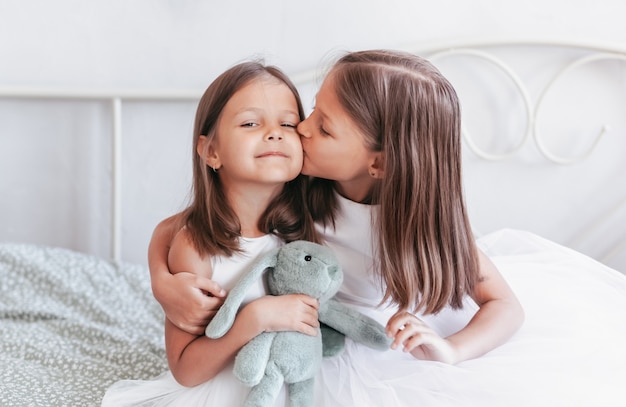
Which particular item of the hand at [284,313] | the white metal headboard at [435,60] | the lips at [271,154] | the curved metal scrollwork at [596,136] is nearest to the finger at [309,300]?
the hand at [284,313]

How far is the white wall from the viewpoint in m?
1.80

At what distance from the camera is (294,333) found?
1064mm

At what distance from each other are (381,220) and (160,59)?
38.3 inches

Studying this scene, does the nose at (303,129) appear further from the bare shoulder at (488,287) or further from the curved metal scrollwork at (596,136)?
the curved metal scrollwork at (596,136)

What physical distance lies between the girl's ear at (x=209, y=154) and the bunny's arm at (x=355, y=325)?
0.28m

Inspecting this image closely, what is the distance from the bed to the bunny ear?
413 mm

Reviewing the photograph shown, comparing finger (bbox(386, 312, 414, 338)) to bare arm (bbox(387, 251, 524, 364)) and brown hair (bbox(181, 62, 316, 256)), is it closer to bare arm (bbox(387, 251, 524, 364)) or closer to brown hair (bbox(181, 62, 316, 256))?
bare arm (bbox(387, 251, 524, 364))

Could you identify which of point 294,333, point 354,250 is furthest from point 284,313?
point 354,250

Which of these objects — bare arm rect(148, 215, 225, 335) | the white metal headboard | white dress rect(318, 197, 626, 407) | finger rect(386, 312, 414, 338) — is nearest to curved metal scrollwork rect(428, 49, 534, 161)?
the white metal headboard

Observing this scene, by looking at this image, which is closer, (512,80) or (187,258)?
(187,258)

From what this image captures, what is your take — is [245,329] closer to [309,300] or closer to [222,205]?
[309,300]

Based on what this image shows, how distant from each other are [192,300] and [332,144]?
0.32m

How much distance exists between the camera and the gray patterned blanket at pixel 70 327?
1.35 meters

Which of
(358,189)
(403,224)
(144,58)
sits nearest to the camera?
(403,224)
